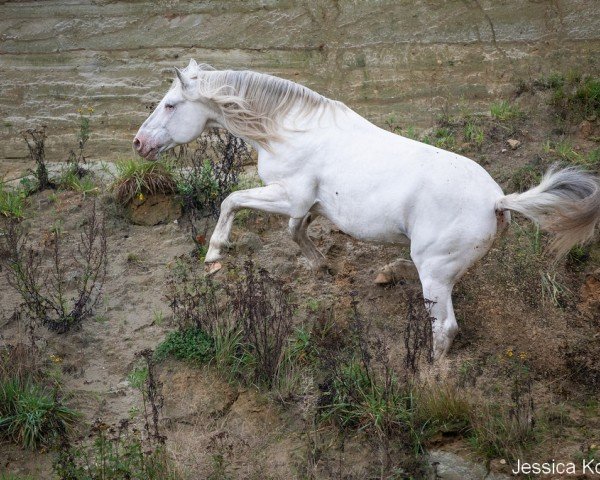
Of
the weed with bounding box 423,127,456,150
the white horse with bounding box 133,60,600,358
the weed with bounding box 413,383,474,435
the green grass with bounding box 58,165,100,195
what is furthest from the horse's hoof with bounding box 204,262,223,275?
the weed with bounding box 423,127,456,150

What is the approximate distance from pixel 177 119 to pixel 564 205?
122 inches

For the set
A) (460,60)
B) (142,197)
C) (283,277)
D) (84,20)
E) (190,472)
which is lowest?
(190,472)

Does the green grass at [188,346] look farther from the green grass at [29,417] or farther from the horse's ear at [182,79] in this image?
the horse's ear at [182,79]

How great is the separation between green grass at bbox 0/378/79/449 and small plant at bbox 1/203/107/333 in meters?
1.00

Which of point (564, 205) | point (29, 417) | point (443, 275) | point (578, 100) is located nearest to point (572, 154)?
point (578, 100)

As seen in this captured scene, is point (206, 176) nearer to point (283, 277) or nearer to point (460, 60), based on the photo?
point (283, 277)

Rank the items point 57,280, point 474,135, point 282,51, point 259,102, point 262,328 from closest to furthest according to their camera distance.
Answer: point 262,328 < point 259,102 < point 57,280 < point 474,135 < point 282,51

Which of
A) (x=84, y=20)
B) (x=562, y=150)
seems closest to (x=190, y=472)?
(x=562, y=150)

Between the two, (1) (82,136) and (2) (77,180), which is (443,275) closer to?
(2) (77,180)

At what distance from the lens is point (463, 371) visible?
255 inches

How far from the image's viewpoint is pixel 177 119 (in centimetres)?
737

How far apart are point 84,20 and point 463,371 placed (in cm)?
651

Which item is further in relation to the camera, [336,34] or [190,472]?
[336,34]

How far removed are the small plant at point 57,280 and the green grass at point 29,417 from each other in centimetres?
100
